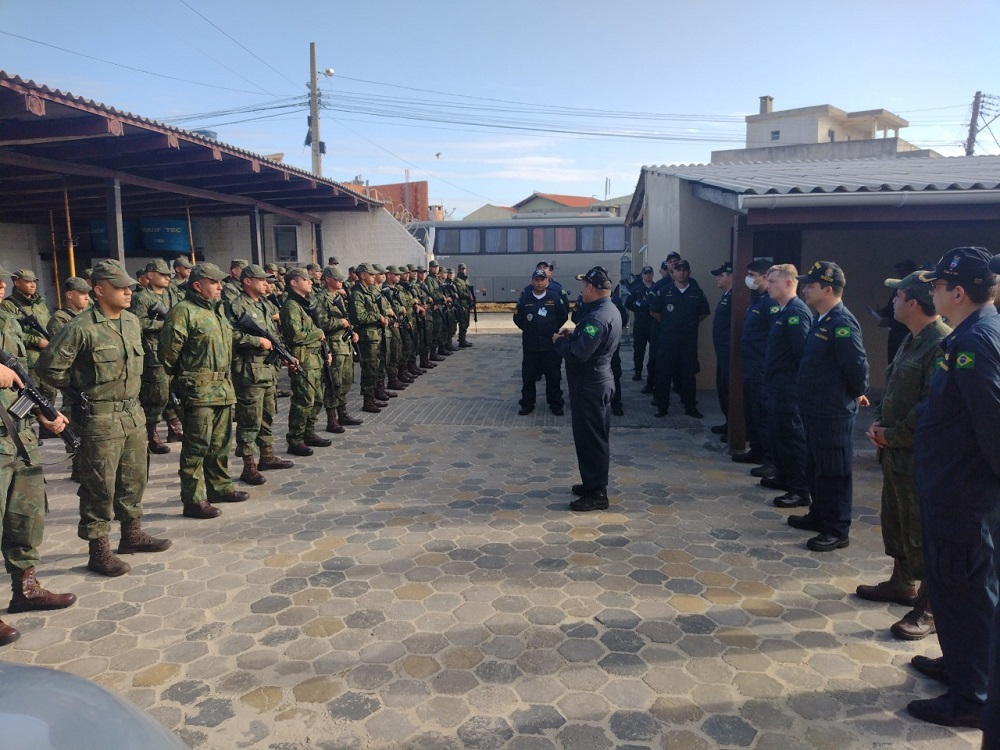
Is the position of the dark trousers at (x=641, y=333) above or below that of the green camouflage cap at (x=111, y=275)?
below

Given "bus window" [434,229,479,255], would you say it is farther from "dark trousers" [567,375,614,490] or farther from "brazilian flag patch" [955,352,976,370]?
"brazilian flag patch" [955,352,976,370]

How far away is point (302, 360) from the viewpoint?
7.04 m

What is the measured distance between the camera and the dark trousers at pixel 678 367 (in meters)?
8.78

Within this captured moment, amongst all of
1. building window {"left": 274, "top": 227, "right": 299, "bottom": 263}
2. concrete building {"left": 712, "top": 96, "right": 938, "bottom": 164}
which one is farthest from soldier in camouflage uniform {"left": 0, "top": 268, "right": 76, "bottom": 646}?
concrete building {"left": 712, "top": 96, "right": 938, "bottom": 164}

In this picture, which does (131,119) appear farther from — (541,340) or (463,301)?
(463,301)

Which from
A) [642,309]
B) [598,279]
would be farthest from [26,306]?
[642,309]

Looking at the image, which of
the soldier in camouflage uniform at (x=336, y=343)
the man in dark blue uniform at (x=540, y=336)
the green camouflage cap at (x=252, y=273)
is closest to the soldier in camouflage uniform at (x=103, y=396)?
the green camouflage cap at (x=252, y=273)

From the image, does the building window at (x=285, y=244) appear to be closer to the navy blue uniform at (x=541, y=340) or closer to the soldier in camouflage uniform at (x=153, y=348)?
the soldier in camouflage uniform at (x=153, y=348)

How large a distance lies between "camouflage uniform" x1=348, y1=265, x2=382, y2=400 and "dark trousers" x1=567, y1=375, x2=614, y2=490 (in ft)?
14.3

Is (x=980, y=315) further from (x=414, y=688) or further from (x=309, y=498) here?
(x=309, y=498)

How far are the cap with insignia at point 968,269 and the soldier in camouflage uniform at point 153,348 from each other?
6723mm

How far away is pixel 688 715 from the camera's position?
2.94 m

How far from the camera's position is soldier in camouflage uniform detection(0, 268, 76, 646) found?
371 centimetres

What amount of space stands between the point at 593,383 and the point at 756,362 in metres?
1.98
